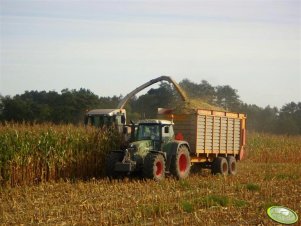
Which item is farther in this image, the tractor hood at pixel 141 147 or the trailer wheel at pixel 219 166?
the trailer wheel at pixel 219 166

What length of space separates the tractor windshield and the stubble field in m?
1.47

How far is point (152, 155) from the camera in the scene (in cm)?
1419

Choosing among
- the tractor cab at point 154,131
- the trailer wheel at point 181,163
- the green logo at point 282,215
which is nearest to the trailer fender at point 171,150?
the trailer wheel at point 181,163

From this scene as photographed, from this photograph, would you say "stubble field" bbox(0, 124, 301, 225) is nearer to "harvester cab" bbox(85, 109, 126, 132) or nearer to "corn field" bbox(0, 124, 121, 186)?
"corn field" bbox(0, 124, 121, 186)

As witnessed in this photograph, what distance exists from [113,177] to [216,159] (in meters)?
4.28

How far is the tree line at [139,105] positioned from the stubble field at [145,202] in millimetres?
6652

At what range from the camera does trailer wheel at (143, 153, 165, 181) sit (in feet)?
45.8

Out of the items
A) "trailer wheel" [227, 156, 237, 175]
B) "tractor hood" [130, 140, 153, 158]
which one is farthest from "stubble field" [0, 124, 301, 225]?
"trailer wheel" [227, 156, 237, 175]

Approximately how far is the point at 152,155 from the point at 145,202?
416 centimetres

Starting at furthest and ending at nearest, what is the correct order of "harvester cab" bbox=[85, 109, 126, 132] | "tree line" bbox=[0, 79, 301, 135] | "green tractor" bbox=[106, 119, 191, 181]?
1. "tree line" bbox=[0, 79, 301, 135]
2. "harvester cab" bbox=[85, 109, 126, 132]
3. "green tractor" bbox=[106, 119, 191, 181]

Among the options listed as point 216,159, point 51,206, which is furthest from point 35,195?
point 216,159

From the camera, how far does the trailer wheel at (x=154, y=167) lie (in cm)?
1395

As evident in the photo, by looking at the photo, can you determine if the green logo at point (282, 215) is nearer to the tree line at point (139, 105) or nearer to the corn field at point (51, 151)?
the corn field at point (51, 151)

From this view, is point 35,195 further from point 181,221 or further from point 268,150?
point 268,150
